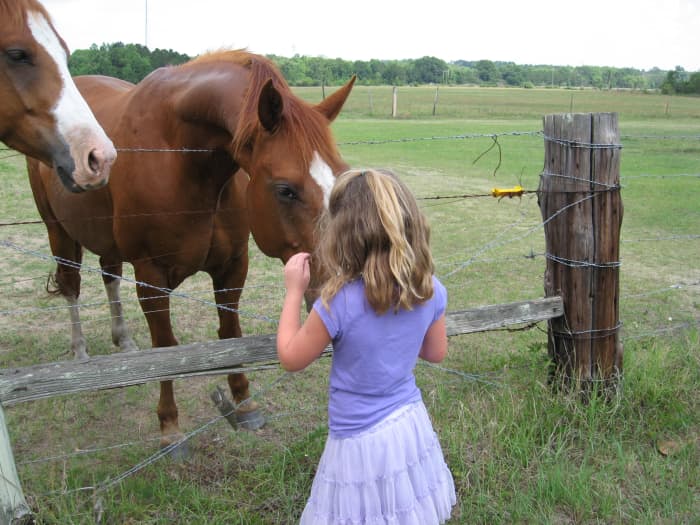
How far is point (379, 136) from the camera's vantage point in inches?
835

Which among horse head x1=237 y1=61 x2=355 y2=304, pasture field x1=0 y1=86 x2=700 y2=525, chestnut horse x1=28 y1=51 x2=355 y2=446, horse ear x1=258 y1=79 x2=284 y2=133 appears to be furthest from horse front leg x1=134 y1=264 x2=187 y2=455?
horse ear x1=258 y1=79 x2=284 y2=133

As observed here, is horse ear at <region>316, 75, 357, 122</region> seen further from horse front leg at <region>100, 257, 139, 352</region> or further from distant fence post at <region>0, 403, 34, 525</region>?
horse front leg at <region>100, 257, 139, 352</region>

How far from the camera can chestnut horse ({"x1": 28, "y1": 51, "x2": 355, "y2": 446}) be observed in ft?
7.59

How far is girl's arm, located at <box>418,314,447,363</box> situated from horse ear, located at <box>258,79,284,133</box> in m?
1.06

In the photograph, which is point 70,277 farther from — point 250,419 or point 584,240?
point 584,240

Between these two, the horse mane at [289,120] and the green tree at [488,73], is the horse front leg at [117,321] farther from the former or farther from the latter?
the green tree at [488,73]

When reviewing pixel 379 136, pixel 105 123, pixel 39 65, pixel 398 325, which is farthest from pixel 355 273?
pixel 379 136

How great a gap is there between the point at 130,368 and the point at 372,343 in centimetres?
118

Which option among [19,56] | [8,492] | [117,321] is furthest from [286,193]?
[117,321]

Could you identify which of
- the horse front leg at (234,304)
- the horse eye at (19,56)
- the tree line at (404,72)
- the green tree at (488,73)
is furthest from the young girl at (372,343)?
the green tree at (488,73)

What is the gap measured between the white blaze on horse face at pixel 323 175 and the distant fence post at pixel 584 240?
4.52 feet

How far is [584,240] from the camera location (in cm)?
299

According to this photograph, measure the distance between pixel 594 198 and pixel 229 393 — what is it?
8.32ft

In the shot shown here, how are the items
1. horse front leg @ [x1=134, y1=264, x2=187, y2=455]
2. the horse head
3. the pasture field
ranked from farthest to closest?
1. horse front leg @ [x1=134, y1=264, x2=187, y2=455]
2. the pasture field
3. the horse head
